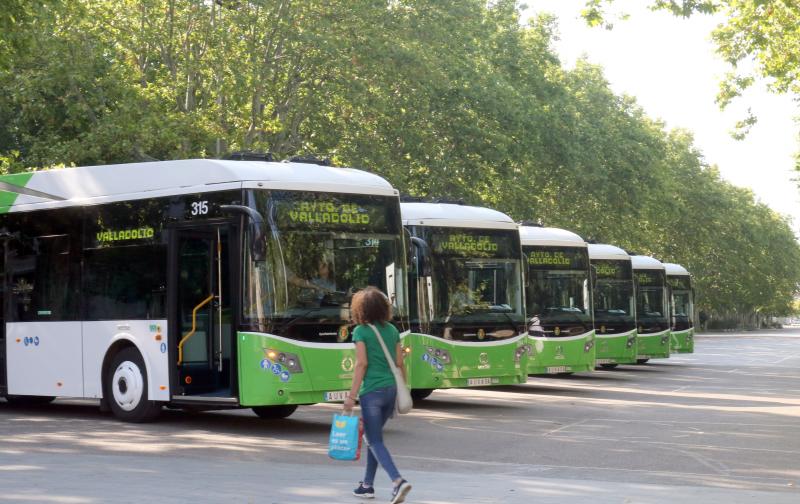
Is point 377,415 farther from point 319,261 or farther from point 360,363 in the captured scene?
point 319,261

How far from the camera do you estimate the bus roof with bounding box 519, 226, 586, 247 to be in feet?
87.3

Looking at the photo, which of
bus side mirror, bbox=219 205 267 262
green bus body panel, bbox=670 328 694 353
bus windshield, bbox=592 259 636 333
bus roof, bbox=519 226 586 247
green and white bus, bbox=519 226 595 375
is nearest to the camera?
bus side mirror, bbox=219 205 267 262

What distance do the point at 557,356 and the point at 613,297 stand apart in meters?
7.41

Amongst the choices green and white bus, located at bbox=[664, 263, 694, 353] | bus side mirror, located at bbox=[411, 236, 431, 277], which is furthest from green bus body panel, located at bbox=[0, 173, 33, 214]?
green and white bus, located at bbox=[664, 263, 694, 353]

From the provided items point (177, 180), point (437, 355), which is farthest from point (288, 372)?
point (437, 355)

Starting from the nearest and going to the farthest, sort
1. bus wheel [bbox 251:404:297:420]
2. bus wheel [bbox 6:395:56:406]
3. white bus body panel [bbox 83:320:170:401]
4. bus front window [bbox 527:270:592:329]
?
1. white bus body panel [bbox 83:320:170:401]
2. bus wheel [bbox 251:404:297:420]
3. bus wheel [bbox 6:395:56:406]
4. bus front window [bbox 527:270:592:329]

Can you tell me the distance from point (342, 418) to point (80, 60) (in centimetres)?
2552

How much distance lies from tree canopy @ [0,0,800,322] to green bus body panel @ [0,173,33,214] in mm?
3986

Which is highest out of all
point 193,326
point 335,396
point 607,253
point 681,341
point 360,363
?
point 607,253

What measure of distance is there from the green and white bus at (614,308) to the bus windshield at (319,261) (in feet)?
50.9

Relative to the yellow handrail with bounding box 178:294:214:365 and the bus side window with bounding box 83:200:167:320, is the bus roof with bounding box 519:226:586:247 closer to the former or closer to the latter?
the bus side window with bounding box 83:200:167:320

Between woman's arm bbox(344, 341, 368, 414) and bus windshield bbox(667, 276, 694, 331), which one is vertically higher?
bus windshield bbox(667, 276, 694, 331)

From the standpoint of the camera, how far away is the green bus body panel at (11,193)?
18859mm

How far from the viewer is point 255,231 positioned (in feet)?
48.7
